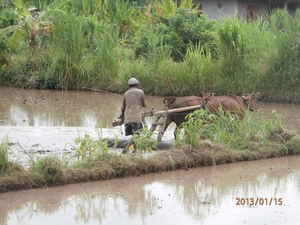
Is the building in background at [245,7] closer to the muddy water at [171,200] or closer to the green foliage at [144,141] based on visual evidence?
the muddy water at [171,200]

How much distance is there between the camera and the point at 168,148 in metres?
10.8

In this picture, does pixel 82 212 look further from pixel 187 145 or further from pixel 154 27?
pixel 154 27

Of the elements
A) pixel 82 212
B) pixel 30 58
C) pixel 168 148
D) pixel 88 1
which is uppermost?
pixel 88 1

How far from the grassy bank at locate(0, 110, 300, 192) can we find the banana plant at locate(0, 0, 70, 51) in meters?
9.75

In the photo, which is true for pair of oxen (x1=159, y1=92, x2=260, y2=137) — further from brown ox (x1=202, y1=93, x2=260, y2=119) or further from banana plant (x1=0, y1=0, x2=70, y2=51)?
banana plant (x1=0, y1=0, x2=70, y2=51)

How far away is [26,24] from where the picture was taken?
65.6ft

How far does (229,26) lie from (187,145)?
8.50m

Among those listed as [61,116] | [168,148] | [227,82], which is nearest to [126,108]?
[168,148]

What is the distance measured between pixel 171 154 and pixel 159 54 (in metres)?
9.02

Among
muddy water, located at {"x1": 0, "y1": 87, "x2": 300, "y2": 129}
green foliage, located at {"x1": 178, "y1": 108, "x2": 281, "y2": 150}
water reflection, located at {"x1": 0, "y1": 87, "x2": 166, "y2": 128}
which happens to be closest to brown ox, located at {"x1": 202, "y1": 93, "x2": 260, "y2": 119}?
green foliage, located at {"x1": 178, "y1": 108, "x2": 281, "y2": 150}

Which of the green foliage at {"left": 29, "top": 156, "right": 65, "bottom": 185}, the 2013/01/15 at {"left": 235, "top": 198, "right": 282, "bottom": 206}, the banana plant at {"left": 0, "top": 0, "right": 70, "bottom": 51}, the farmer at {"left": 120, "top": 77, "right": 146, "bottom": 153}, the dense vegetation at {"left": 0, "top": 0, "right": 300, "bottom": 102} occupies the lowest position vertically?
the 2013/01/15 at {"left": 235, "top": 198, "right": 282, "bottom": 206}

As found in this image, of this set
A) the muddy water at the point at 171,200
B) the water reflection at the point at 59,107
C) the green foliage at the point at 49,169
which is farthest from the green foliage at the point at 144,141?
the water reflection at the point at 59,107

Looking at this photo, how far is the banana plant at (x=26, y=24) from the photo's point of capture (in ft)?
65.1

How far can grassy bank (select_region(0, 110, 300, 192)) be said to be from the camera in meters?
8.86
